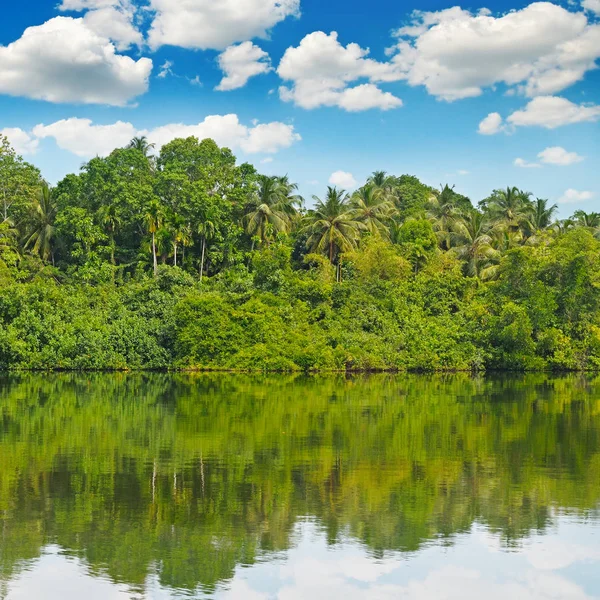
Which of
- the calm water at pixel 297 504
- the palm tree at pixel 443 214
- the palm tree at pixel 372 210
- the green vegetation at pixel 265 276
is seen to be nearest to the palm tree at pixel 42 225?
the green vegetation at pixel 265 276

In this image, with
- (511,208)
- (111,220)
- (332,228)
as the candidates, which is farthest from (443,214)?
(111,220)

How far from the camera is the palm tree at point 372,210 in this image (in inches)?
2378

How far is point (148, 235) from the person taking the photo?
58438mm

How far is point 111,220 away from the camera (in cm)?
5622

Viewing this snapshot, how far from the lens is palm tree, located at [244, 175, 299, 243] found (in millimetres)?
59062

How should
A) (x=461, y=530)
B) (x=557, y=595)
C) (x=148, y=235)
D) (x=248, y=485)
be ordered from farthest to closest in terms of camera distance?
(x=148, y=235), (x=248, y=485), (x=461, y=530), (x=557, y=595)

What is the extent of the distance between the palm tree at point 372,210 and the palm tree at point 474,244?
516cm

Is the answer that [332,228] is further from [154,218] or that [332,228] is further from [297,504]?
[297,504]

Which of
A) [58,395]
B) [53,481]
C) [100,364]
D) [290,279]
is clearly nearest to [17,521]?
[53,481]

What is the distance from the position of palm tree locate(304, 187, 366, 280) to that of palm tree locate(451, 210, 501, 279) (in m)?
7.16

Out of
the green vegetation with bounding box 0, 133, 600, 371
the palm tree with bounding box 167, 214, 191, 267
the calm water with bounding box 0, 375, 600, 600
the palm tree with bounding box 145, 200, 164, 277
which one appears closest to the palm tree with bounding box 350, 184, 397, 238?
the green vegetation with bounding box 0, 133, 600, 371

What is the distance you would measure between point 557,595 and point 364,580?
2.14 meters

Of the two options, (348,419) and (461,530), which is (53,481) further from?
(348,419)

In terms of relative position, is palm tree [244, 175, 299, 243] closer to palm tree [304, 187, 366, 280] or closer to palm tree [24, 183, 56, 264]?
palm tree [304, 187, 366, 280]
